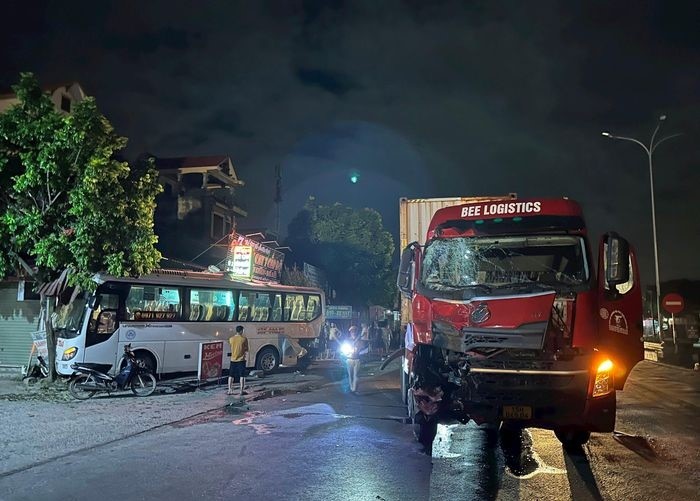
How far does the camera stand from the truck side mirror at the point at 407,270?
290 inches

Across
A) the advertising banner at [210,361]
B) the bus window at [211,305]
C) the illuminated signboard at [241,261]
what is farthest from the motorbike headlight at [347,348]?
the illuminated signboard at [241,261]

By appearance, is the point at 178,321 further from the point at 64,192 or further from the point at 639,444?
the point at 639,444

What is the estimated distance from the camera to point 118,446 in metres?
7.69

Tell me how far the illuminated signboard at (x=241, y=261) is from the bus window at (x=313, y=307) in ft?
8.31

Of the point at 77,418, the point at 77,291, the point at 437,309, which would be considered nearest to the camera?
the point at 437,309

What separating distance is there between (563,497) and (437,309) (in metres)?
2.27

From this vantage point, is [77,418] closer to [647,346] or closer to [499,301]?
[499,301]

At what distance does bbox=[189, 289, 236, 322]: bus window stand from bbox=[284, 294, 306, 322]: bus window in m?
2.52

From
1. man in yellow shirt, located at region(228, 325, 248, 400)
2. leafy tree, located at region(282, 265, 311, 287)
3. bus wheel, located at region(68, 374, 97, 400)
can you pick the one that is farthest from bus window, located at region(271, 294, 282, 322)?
leafy tree, located at region(282, 265, 311, 287)

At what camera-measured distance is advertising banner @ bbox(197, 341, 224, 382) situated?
1403 cm

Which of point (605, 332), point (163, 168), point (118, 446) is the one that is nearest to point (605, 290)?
point (605, 332)

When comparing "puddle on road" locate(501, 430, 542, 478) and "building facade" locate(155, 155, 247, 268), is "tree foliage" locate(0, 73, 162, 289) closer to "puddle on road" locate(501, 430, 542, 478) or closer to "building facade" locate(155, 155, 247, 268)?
"puddle on road" locate(501, 430, 542, 478)

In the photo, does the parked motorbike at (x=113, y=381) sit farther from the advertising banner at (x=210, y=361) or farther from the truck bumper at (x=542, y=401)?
the truck bumper at (x=542, y=401)

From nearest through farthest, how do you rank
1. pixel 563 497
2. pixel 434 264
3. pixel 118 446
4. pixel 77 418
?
pixel 563 497 < pixel 434 264 < pixel 118 446 < pixel 77 418
